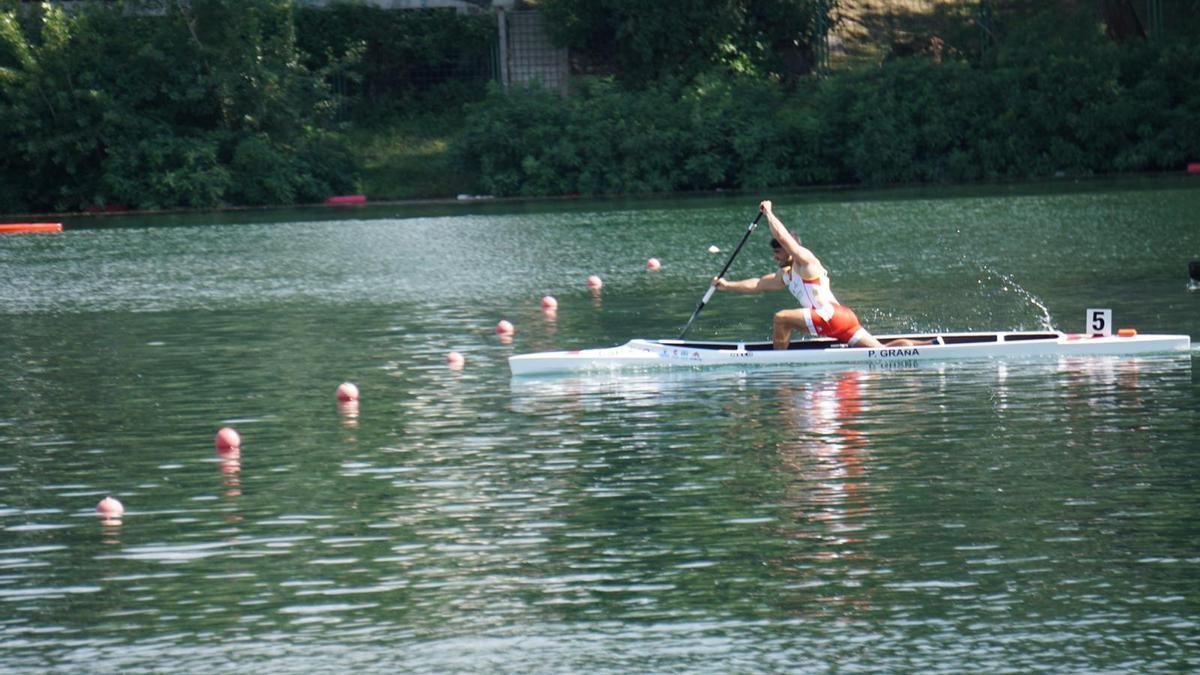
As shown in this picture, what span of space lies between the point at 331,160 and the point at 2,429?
32.0m

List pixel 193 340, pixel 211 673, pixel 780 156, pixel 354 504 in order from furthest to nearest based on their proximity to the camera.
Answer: pixel 780 156, pixel 193 340, pixel 354 504, pixel 211 673

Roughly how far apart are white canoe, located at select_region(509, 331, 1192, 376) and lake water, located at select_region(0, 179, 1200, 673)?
0.23 metres

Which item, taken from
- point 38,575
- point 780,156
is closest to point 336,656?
point 38,575

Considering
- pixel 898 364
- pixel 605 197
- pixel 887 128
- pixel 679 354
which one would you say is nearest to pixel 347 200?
pixel 605 197

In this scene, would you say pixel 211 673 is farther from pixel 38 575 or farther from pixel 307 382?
pixel 307 382

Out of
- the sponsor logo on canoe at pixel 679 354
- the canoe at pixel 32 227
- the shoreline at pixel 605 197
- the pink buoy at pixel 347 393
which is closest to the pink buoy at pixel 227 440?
the pink buoy at pixel 347 393

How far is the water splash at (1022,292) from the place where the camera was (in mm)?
21656

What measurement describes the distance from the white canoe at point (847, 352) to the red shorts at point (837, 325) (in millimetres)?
112

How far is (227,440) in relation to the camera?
49.3 ft

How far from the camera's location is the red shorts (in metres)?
18.9

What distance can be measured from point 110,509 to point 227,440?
2.27 meters

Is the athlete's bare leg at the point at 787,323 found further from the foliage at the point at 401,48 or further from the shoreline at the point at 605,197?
the foliage at the point at 401,48

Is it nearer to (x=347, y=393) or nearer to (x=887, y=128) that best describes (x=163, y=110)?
(x=887, y=128)

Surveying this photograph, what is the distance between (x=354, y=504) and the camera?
13000mm
